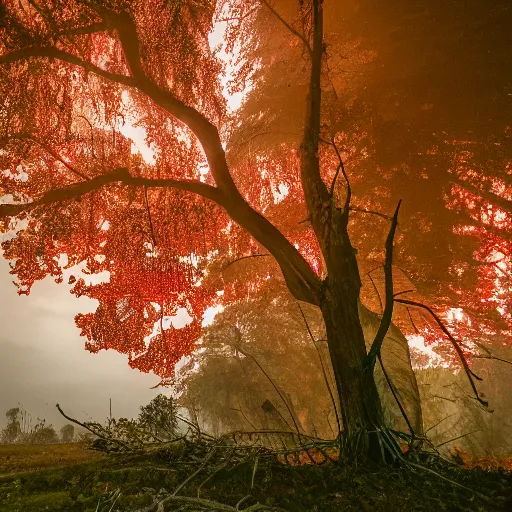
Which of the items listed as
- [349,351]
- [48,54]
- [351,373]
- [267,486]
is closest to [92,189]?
[48,54]

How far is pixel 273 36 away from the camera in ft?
25.6

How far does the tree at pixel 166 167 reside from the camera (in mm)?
3391

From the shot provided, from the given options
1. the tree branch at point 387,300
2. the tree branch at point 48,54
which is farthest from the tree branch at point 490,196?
the tree branch at point 48,54

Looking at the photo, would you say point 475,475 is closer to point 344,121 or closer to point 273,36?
point 344,121

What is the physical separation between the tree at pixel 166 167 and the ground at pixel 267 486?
2.23 ft

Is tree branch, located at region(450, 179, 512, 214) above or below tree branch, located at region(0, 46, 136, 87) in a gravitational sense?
above

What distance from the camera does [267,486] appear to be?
5.94 ft

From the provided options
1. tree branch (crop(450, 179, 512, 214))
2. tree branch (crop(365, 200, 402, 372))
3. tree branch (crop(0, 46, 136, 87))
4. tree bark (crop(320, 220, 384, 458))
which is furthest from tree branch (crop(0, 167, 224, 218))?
tree branch (crop(450, 179, 512, 214))

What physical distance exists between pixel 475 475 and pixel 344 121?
6786 mm

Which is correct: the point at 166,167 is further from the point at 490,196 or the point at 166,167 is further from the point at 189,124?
the point at 490,196

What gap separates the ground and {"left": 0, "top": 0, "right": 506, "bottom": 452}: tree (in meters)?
0.68

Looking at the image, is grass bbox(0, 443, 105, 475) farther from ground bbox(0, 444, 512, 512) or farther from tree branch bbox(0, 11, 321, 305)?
tree branch bbox(0, 11, 321, 305)

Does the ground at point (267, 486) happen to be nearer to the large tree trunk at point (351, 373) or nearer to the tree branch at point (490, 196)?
the large tree trunk at point (351, 373)

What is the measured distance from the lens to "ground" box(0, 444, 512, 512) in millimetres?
1560
